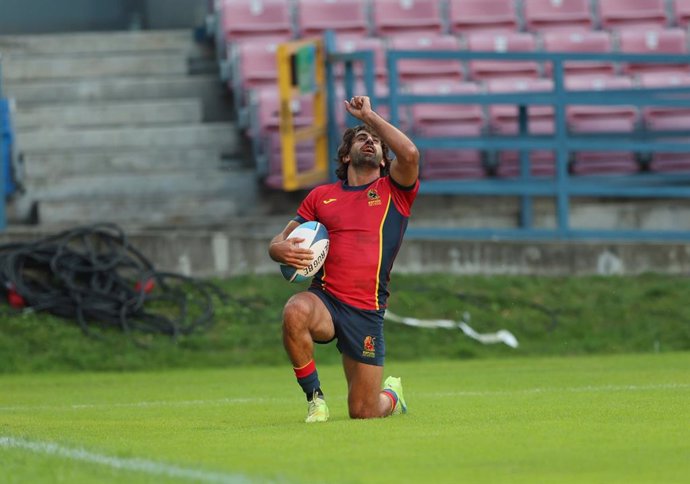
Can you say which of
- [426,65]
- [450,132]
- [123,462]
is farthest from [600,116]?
[123,462]

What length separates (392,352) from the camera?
53.5 feet

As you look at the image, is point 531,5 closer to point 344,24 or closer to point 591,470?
point 344,24

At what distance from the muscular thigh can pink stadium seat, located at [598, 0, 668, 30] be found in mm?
14081

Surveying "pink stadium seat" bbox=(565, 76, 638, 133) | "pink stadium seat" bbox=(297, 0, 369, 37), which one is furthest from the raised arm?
"pink stadium seat" bbox=(297, 0, 369, 37)

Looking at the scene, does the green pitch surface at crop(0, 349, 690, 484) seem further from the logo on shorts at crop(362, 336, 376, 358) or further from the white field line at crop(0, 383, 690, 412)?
the logo on shorts at crop(362, 336, 376, 358)

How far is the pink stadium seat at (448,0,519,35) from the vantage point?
72.6 feet

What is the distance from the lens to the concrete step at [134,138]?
2016 cm

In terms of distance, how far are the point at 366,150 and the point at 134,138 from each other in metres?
11.2

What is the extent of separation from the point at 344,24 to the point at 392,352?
687cm

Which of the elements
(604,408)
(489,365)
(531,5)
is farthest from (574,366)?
(531,5)

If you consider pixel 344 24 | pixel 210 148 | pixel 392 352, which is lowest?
pixel 392 352

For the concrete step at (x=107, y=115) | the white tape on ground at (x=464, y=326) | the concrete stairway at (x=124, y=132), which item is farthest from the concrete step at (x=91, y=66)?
the white tape on ground at (x=464, y=326)

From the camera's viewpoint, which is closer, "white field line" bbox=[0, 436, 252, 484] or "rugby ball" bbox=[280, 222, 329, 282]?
"white field line" bbox=[0, 436, 252, 484]

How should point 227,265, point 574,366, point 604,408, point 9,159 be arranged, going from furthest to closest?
1. point 9,159
2. point 227,265
3. point 574,366
4. point 604,408
